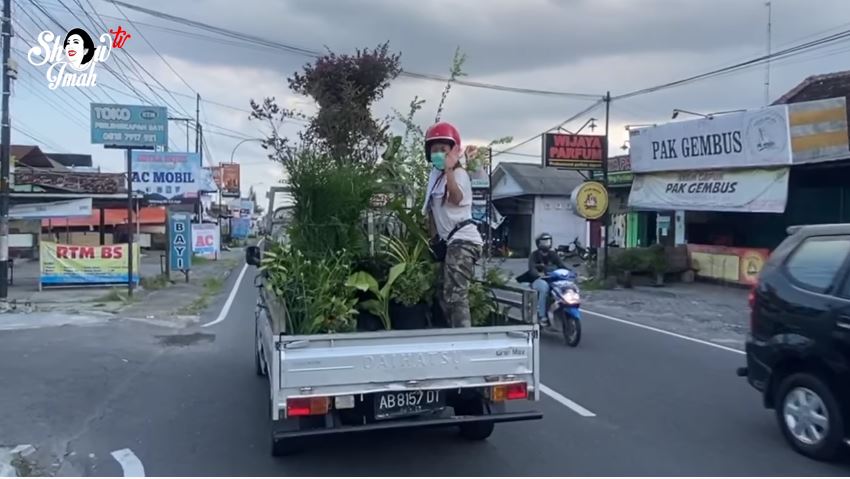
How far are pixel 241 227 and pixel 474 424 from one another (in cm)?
7483

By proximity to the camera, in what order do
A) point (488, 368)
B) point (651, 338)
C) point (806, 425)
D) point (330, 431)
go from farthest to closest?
point (651, 338)
point (806, 425)
point (488, 368)
point (330, 431)

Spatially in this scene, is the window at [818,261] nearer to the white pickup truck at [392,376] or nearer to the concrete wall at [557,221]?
the white pickup truck at [392,376]

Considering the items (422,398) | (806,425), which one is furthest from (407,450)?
(806,425)

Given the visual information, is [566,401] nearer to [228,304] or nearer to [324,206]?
[324,206]

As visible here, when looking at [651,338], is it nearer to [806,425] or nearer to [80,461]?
[806,425]

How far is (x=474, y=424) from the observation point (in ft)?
21.7

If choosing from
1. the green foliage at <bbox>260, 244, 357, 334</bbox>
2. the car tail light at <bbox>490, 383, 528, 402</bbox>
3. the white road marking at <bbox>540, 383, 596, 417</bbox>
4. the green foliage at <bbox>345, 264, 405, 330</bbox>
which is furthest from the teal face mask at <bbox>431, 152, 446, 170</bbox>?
the white road marking at <bbox>540, 383, 596, 417</bbox>

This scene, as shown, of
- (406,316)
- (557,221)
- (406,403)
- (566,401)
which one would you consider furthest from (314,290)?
(557,221)

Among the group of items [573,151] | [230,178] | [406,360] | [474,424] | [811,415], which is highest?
[230,178]

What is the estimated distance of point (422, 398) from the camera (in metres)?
5.80

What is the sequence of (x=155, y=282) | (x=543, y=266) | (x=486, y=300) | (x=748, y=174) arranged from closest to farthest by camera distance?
1. (x=486, y=300)
2. (x=543, y=266)
3. (x=748, y=174)
4. (x=155, y=282)

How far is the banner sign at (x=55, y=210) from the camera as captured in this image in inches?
961

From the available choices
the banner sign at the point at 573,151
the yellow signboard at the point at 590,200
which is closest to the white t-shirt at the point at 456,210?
the yellow signboard at the point at 590,200

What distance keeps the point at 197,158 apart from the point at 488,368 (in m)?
25.0
